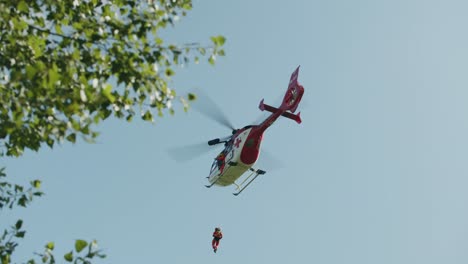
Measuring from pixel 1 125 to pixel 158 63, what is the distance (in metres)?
3.01

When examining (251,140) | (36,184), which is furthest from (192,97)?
(251,140)

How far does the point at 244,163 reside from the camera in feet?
105

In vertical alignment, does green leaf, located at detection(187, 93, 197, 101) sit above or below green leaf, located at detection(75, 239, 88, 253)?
above

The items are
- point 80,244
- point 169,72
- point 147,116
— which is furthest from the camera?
point 147,116

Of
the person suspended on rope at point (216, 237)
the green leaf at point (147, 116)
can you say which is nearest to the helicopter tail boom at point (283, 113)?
the person suspended on rope at point (216, 237)

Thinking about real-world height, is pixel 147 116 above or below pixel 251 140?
below

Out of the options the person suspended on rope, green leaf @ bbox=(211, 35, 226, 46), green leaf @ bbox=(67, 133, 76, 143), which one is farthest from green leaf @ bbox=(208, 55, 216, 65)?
the person suspended on rope

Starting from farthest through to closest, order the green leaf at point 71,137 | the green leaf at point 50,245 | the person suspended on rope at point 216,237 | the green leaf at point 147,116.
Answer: the person suspended on rope at point 216,237
the green leaf at point 147,116
the green leaf at point 50,245
the green leaf at point 71,137

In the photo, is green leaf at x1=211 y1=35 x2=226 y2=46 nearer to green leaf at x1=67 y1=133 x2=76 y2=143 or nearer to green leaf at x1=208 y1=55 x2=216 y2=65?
green leaf at x1=208 y1=55 x2=216 y2=65

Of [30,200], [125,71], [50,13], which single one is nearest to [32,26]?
[50,13]

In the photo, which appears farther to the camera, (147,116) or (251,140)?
(251,140)

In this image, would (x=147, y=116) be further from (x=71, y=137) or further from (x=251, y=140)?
(x=251, y=140)

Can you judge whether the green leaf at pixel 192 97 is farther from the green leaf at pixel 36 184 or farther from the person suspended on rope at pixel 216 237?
the person suspended on rope at pixel 216 237

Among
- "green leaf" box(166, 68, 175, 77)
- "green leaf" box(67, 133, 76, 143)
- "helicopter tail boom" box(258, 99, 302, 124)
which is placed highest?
"helicopter tail boom" box(258, 99, 302, 124)
